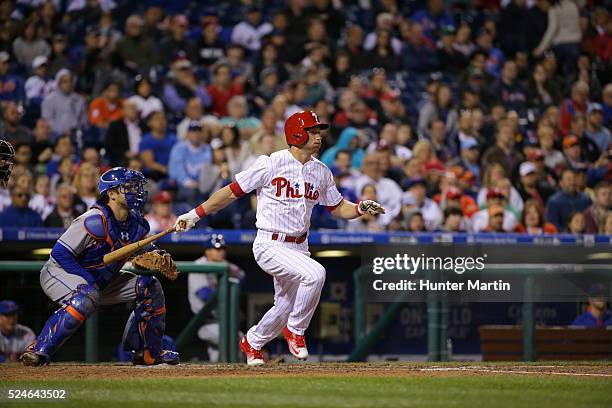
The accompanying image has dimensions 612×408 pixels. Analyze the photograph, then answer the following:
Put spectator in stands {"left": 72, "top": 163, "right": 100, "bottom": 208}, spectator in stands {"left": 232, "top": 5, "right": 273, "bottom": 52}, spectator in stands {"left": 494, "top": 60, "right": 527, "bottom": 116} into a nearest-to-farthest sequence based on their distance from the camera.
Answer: spectator in stands {"left": 72, "top": 163, "right": 100, "bottom": 208} < spectator in stands {"left": 494, "top": 60, "right": 527, "bottom": 116} < spectator in stands {"left": 232, "top": 5, "right": 273, "bottom": 52}

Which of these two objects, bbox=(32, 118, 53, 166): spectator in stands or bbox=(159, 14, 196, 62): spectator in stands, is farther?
bbox=(159, 14, 196, 62): spectator in stands

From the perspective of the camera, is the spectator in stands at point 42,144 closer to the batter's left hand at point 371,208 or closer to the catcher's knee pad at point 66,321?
the catcher's knee pad at point 66,321

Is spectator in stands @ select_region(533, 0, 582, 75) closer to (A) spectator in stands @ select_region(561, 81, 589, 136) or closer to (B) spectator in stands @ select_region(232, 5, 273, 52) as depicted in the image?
(A) spectator in stands @ select_region(561, 81, 589, 136)

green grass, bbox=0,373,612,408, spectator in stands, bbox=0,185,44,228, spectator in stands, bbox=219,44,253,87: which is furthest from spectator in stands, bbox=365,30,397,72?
green grass, bbox=0,373,612,408

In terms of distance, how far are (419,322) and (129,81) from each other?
5.86 metres

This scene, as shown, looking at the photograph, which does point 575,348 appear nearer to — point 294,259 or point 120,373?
point 294,259

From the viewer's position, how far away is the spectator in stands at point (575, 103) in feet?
51.1

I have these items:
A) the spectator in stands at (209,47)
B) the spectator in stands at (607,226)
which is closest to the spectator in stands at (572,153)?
the spectator in stands at (607,226)

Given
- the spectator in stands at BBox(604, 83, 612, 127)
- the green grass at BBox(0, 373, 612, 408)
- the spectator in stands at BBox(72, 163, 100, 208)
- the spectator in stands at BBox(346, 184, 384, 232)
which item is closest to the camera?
the green grass at BBox(0, 373, 612, 408)

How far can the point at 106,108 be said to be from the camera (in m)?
14.0

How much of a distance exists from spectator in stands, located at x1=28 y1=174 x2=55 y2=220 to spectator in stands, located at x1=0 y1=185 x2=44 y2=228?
0.41 meters

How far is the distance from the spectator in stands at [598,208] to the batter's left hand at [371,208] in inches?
187

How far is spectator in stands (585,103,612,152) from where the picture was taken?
50.1ft

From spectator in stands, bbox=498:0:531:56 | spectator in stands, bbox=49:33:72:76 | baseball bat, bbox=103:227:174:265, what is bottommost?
baseball bat, bbox=103:227:174:265
